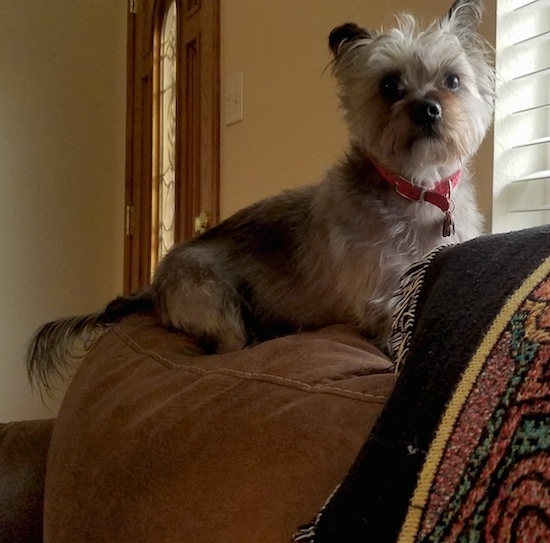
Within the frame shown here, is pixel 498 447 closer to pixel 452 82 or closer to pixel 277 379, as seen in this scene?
pixel 277 379

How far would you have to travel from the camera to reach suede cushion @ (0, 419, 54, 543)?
Answer: 1211 millimetres

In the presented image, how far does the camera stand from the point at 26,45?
3303mm

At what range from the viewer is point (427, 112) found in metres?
1.24

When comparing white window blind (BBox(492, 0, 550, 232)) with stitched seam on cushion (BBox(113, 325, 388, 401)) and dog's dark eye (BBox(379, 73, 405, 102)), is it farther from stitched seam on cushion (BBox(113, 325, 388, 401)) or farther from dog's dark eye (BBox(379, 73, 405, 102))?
stitched seam on cushion (BBox(113, 325, 388, 401))

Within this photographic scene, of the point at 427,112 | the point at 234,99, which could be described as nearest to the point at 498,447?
the point at 427,112

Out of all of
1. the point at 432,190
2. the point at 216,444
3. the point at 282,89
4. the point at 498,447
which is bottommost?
the point at 216,444

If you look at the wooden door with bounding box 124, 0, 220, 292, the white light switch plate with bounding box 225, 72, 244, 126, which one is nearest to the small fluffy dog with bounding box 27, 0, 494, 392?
the white light switch plate with bounding box 225, 72, 244, 126

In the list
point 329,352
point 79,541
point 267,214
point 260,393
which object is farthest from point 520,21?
point 79,541

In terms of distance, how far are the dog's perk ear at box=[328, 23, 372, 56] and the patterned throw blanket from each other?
889 millimetres

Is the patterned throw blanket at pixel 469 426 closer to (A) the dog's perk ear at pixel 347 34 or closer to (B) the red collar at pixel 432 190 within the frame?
(B) the red collar at pixel 432 190

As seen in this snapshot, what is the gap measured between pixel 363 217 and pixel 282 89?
32.2 inches

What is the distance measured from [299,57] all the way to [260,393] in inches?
54.9

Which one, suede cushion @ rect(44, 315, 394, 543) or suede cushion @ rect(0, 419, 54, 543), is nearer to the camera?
suede cushion @ rect(44, 315, 394, 543)

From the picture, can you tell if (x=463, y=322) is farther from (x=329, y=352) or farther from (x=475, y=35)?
(x=475, y=35)
